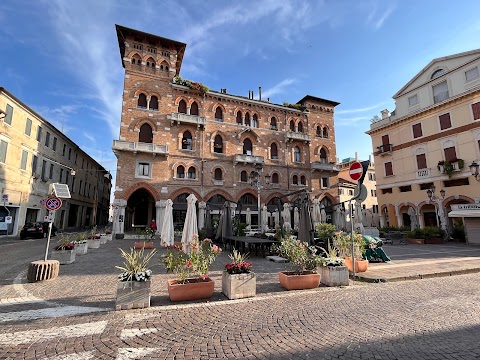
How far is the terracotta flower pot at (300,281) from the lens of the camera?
20.7ft

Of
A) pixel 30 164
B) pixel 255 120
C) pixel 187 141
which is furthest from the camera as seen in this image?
pixel 255 120

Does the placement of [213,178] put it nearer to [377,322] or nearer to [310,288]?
[310,288]

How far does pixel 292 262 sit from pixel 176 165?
62.6ft

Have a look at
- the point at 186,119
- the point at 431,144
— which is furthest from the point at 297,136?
the point at 186,119

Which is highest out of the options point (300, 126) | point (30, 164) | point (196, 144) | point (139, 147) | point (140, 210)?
point (300, 126)

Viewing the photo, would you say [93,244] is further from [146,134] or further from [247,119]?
[247,119]

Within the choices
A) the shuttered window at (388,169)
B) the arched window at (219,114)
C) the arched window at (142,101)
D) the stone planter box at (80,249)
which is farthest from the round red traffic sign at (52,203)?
the shuttered window at (388,169)

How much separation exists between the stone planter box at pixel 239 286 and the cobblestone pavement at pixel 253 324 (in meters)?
0.20

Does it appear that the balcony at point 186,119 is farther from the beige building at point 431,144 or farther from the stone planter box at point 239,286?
the stone planter box at point 239,286

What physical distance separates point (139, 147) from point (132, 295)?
768 inches

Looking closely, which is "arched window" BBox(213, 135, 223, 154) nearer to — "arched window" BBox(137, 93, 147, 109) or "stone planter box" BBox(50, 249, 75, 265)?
"arched window" BBox(137, 93, 147, 109)

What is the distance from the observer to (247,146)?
27.8 metres

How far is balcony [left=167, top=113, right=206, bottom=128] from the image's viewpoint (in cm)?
2414

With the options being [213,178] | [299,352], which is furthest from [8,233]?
[299,352]
